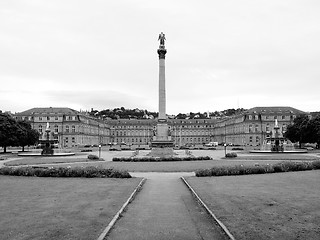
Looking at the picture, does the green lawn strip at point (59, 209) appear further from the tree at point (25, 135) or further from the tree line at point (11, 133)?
the tree at point (25, 135)

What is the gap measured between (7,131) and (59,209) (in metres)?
60.3

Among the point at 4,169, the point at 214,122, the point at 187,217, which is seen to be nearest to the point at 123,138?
the point at 214,122

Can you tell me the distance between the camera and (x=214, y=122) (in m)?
195

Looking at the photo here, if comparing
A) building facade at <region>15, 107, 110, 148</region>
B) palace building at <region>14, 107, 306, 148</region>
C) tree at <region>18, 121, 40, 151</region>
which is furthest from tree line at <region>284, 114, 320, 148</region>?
building facade at <region>15, 107, 110, 148</region>

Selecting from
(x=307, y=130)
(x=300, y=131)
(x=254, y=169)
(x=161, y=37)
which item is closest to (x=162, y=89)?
(x=161, y=37)

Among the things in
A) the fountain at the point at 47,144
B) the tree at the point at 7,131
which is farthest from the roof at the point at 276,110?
the tree at the point at 7,131

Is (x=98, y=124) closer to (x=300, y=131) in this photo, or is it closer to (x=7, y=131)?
(x=7, y=131)

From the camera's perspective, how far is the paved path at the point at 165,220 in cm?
969

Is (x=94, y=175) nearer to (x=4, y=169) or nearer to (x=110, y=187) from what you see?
(x=110, y=187)

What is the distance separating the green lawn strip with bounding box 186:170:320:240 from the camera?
380 inches

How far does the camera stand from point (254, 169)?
86.8 ft

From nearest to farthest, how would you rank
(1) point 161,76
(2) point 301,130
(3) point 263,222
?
(3) point 263,222, (1) point 161,76, (2) point 301,130

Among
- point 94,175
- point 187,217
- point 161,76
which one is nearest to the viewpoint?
point 187,217

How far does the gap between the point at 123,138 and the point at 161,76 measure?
469ft
